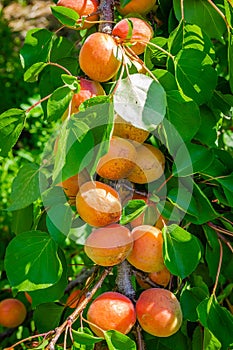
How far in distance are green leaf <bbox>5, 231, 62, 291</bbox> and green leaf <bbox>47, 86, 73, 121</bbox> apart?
0.59ft

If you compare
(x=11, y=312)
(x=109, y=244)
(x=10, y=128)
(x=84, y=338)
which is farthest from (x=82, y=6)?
(x=11, y=312)

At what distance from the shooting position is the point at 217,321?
75 centimetres

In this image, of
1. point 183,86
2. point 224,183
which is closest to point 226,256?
point 224,183

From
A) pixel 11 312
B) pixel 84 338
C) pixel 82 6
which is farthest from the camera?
pixel 11 312

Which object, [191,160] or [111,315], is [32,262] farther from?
[191,160]

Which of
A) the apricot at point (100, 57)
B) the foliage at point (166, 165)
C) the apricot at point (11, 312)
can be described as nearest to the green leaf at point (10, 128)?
the foliage at point (166, 165)

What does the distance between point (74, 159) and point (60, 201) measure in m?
0.11

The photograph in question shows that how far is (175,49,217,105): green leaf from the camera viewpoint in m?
0.75

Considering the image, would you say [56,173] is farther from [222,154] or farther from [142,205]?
[222,154]

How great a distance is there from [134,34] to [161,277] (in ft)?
1.06

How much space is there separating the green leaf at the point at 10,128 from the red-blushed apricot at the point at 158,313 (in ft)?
0.83

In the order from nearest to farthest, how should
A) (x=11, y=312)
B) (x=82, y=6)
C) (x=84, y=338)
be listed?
(x=84, y=338) < (x=82, y=6) < (x=11, y=312)

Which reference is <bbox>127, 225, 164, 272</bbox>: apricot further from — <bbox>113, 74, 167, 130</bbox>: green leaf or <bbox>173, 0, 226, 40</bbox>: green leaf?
<bbox>173, 0, 226, 40</bbox>: green leaf

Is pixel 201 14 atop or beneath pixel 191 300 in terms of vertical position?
atop
